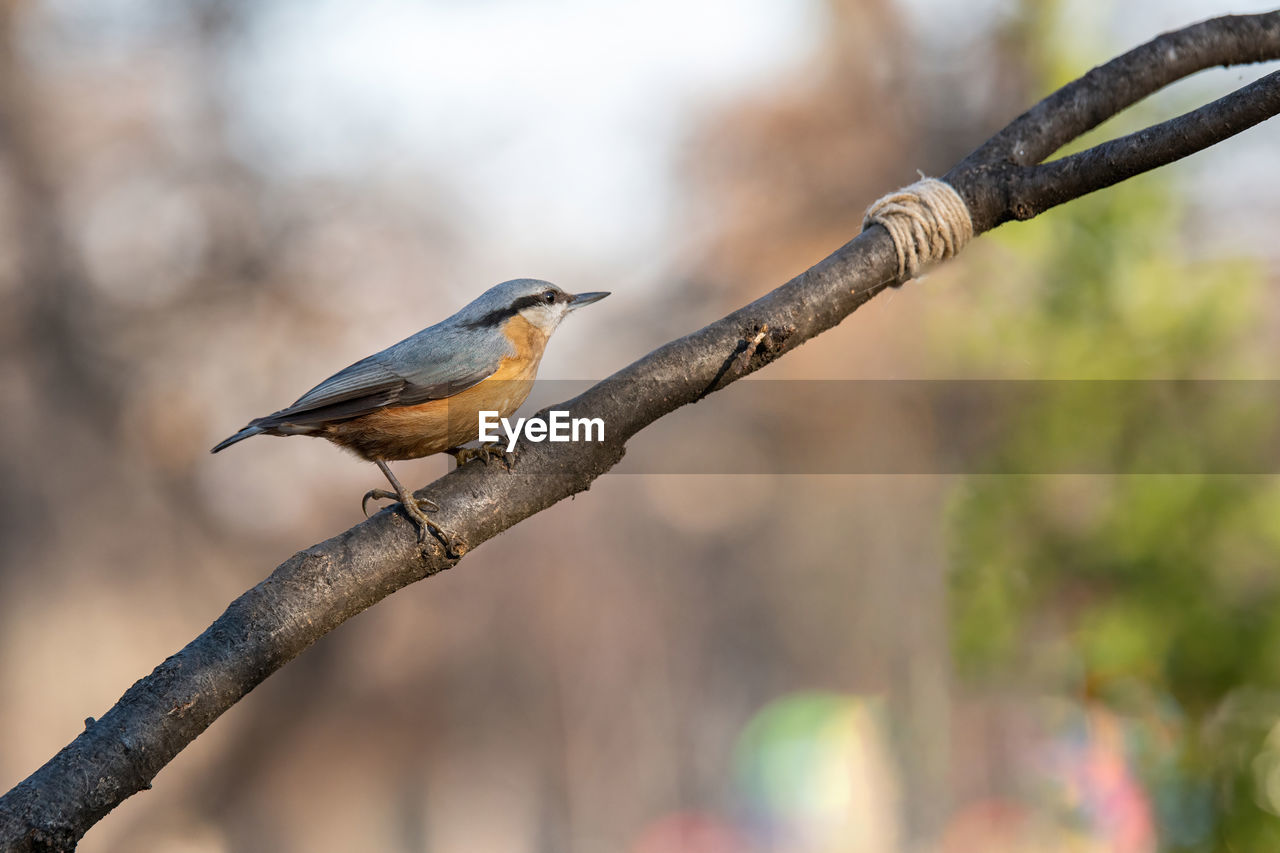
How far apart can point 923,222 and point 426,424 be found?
0.67m

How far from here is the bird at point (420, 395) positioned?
119 cm

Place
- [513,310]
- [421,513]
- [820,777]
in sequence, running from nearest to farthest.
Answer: [421,513] → [513,310] → [820,777]

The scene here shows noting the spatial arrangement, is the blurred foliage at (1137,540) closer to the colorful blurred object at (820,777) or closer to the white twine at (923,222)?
the colorful blurred object at (820,777)

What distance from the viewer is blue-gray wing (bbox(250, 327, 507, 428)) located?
1.18 metres

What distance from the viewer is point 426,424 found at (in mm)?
1201

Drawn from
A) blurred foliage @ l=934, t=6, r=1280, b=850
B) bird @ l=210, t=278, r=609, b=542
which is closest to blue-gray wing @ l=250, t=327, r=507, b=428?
bird @ l=210, t=278, r=609, b=542

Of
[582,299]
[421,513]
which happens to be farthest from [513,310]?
[421,513]

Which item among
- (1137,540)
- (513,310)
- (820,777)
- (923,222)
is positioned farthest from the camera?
(820,777)

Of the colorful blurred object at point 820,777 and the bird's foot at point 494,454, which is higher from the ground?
the bird's foot at point 494,454

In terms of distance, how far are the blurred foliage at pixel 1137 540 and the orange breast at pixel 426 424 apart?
238 centimetres

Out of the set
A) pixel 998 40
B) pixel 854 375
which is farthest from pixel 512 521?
pixel 998 40

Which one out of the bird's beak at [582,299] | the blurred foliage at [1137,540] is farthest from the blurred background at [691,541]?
the bird's beak at [582,299]

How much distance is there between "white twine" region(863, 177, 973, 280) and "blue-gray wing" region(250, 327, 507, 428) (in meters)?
0.54

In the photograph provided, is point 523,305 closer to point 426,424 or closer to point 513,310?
point 513,310
